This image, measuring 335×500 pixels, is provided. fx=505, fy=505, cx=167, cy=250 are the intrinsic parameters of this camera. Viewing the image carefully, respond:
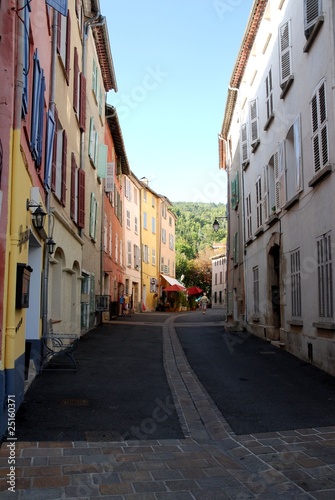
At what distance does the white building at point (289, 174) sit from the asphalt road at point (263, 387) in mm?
583

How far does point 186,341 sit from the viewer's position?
15188 millimetres

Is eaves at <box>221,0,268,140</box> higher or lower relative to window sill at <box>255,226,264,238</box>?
higher

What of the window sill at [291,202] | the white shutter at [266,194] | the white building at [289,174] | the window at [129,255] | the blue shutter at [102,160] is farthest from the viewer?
the window at [129,255]

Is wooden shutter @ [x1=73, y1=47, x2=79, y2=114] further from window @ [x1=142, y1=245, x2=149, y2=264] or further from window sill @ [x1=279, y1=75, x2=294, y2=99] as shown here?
window @ [x1=142, y1=245, x2=149, y2=264]

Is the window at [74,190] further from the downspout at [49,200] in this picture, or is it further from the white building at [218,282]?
the white building at [218,282]

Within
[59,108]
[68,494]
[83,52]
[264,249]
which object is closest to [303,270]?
[264,249]

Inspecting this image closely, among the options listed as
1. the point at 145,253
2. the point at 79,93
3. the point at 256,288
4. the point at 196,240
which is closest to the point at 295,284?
the point at 256,288

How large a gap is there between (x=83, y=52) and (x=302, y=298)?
10.0 metres

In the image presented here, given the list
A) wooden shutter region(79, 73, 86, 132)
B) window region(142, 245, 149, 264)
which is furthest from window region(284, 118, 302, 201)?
window region(142, 245, 149, 264)

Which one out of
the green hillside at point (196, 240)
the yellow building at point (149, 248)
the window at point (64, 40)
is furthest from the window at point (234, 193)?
the green hillside at point (196, 240)

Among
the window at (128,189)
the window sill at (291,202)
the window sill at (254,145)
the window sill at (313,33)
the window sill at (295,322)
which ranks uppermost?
the window at (128,189)

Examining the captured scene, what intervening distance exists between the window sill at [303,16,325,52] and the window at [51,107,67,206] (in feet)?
17.5

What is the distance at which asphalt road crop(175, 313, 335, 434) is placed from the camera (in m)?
6.12

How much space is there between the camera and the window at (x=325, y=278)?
29.8 feet
